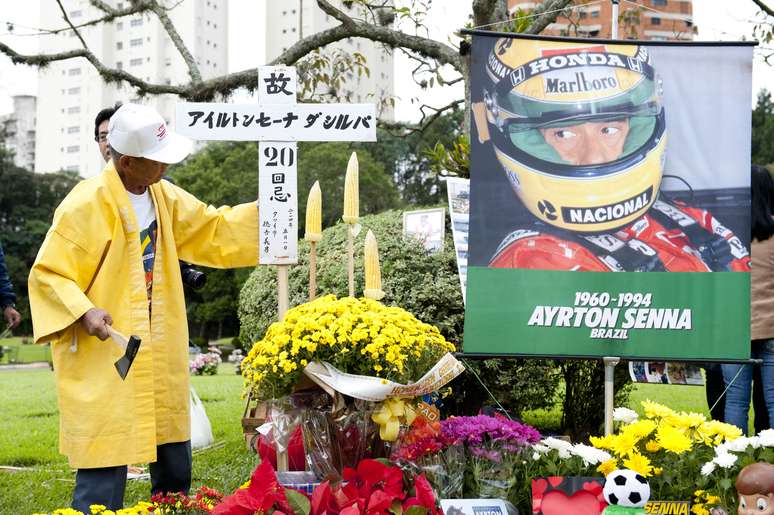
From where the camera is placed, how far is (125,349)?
10.8 ft

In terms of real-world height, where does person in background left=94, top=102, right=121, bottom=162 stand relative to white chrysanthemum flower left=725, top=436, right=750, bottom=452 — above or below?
above

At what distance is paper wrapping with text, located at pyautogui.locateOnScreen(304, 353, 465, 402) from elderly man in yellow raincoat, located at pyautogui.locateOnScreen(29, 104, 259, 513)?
66 cm

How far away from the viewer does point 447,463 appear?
328cm

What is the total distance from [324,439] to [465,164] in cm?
378

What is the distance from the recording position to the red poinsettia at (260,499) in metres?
2.89

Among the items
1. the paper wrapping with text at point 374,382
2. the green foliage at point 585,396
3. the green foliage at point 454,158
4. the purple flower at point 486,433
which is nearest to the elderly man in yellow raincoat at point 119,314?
the paper wrapping with text at point 374,382

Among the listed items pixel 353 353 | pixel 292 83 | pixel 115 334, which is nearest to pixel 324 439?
pixel 353 353

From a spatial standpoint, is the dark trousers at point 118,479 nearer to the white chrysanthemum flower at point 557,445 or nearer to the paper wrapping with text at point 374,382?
the paper wrapping with text at point 374,382

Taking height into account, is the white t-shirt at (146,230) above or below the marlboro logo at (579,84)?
below

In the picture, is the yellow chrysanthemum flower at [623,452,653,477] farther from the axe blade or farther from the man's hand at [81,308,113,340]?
the man's hand at [81,308,113,340]

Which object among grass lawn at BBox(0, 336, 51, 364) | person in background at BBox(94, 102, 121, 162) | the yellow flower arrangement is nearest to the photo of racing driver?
the yellow flower arrangement

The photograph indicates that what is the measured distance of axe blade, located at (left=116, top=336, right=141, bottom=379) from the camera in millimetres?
3242

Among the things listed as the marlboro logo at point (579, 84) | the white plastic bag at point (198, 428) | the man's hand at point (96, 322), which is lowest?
the white plastic bag at point (198, 428)

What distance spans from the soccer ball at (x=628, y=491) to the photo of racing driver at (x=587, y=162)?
1280mm
